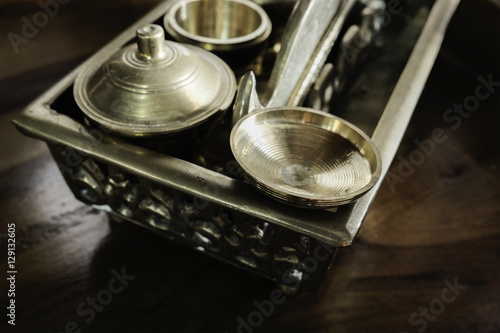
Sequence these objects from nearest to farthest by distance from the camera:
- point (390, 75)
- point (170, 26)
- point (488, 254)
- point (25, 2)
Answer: point (488, 254) < point (170, 26) < point (390, 75) < point (25, 2)

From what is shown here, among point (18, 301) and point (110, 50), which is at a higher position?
point (110, 50)

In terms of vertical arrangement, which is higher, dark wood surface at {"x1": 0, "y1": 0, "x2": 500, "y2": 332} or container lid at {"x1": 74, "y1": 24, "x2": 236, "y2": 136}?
container lid at {"x1": 74, "y1": 24, "x2": 236, "y2": 136}

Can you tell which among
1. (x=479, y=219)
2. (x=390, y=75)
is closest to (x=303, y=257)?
(x=479, y=219)

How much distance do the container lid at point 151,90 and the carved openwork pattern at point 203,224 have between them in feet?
0.31

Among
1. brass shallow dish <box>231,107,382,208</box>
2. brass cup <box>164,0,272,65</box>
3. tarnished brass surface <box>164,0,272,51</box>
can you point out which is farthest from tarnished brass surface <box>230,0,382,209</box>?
tarnished brass surface <box>164,0,272,51</box>

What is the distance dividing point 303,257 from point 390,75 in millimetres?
820

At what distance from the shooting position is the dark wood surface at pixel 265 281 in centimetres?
79

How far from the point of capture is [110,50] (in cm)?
96

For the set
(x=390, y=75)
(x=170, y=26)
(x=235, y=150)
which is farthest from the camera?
(x=390, y=75)

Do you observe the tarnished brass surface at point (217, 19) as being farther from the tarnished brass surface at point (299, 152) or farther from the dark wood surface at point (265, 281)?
the dark wood surface at point (265, 281)

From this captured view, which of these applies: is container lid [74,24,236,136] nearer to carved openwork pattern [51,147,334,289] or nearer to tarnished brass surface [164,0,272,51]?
carved openwork pattern [51,147,334,289]

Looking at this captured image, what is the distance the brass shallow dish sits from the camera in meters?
0.71

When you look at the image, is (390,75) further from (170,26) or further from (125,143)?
(125,143)

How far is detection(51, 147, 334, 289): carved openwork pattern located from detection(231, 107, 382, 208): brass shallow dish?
9 centimetres
